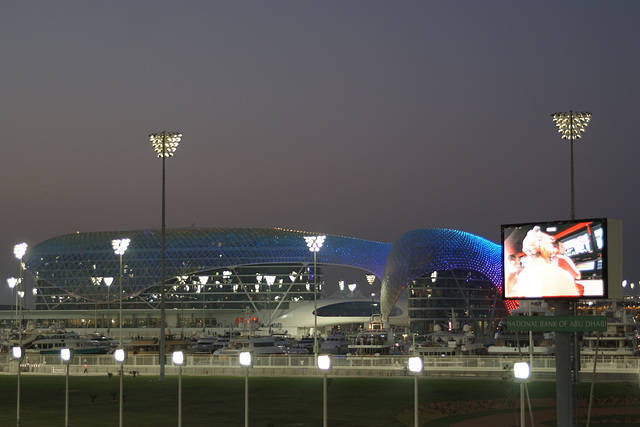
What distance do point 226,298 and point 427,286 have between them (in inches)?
2150

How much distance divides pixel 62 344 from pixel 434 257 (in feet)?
209

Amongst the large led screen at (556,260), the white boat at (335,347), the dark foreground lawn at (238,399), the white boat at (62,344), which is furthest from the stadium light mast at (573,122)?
the white boat at (62,344)

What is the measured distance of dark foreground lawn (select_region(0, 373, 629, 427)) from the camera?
3306 centimetres

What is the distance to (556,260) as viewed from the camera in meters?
25.5

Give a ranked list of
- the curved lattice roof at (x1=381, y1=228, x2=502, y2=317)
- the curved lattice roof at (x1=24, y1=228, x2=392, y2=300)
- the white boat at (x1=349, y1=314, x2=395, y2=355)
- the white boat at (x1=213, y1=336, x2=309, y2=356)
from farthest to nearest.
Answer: the curved lattice roof at (x1=24, y1=228, x2=392, y2=300)
the curved lattice roof at (x1=381, y1=228, x2=502, y2=317)
the white boat at (x1=349, y1=314, x2=395, y2=355)
the white boat at (x1=213, y1=336, x2=309, y2=356)

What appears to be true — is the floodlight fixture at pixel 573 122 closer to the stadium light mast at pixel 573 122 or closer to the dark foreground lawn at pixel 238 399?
the stadium light mast at pixel 573 122

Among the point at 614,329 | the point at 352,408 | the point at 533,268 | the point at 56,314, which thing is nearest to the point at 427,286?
the point at 614,329

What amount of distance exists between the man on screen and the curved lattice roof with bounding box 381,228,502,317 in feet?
357

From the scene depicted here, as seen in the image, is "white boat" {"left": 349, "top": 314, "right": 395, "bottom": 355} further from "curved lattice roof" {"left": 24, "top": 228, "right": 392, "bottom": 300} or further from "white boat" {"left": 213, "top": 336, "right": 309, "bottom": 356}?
"curved lattice roof" {"left": 24, "top": 228, "right": 392, "bottom": 300}

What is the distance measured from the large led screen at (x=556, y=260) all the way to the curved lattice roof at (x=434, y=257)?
109 meters

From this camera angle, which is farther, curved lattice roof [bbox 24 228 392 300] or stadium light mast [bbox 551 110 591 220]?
curved lattice roof [bbox 24 228 392 300]

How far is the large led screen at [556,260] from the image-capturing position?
24.7 meters

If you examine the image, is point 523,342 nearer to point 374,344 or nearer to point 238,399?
point 374,344

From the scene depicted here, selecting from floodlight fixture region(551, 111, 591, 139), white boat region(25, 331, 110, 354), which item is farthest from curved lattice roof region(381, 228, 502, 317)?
floodlight fixture region(551, 111, 591, 139)
